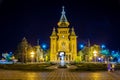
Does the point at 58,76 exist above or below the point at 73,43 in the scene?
below

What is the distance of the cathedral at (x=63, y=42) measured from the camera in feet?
472

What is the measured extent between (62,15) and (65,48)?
19.4 metres

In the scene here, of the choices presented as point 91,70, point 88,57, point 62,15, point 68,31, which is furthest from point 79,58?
point 91,70

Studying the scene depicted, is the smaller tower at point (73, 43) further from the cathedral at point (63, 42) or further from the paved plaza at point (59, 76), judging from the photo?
the paved plaza at point (59, 76)

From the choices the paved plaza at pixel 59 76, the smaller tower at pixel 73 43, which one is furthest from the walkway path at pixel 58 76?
the smaller tower at pixel 73 43

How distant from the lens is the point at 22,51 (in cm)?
11600

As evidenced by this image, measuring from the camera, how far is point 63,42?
478 feet

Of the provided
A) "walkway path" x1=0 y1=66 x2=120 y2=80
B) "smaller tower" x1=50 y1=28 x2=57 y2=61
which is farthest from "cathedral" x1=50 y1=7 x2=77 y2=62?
"walkway path" x1=0 y1=66 x2=120 y2=80

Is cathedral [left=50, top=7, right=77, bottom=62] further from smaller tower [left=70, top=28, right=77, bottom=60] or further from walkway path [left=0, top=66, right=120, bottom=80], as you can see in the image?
walkway path [left=0, top=66, right=120, bottom=80]

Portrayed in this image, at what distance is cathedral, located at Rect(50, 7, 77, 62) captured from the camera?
14400cm

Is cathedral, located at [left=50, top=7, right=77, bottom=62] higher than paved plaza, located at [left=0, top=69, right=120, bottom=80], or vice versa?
cathedral, located at [left=50, top=7, right=77, bottom=62]

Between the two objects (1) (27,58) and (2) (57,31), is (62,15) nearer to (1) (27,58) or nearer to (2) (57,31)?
(2) (57,31)

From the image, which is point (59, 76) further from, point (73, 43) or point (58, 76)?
point (73, 43)

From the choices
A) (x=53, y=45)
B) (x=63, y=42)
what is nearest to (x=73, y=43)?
(x=63, y=42)
